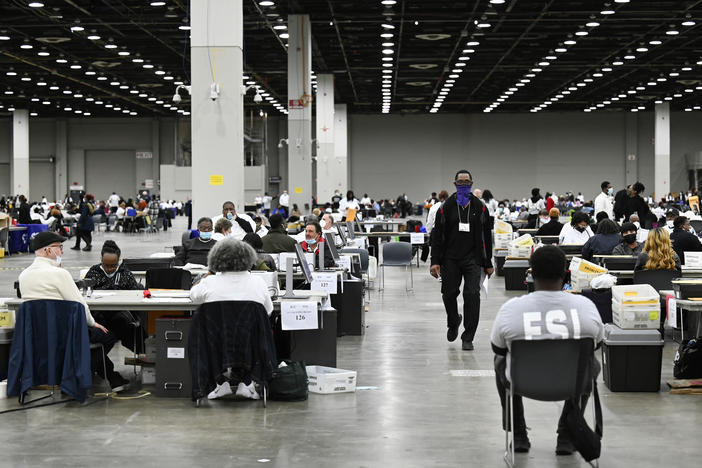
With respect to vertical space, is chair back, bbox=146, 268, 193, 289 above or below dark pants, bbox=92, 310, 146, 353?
above

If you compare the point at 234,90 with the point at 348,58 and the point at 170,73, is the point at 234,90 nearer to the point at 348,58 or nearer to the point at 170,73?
the point at 348,58

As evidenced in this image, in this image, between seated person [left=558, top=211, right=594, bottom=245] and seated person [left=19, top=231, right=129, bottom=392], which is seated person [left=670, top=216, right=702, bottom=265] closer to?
seated person [left=558, top=211, right=594, bottom=245]

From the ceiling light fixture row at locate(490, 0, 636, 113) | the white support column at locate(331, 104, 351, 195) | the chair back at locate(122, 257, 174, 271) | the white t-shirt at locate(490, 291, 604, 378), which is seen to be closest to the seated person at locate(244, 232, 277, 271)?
the chair back at locate(122, 257, 174, 271)

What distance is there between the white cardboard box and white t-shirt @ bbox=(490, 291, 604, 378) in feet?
8.10

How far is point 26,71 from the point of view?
33500 mm

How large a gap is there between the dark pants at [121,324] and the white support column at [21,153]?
39.4 meters

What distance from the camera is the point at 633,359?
6.90 meters

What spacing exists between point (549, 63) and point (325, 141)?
8.06 metres

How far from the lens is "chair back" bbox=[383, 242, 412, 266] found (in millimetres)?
14648

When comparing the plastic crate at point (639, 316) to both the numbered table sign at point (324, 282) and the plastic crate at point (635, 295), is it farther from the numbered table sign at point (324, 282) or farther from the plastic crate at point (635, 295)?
the numbered table sign at point (324, 282)

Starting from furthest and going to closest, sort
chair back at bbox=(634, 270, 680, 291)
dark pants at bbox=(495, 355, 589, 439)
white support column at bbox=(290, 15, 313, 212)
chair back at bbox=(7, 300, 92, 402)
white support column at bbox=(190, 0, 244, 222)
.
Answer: white support column at bbox=(290, 15, 313, 212)
white support column at bbox=(190, 0, 244, 222)
chair back at bbox=(634, 270, 680, 291)
chair back at bbox=(7, 300, 92, 402)
dark pants at bbox=(495, 355, 589, 439)

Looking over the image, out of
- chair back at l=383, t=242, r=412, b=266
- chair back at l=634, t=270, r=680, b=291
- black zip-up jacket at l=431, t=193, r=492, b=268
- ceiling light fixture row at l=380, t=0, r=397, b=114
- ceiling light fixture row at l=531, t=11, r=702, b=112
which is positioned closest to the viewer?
black zip-up jacket at l=431, t=193, r=492, b=268

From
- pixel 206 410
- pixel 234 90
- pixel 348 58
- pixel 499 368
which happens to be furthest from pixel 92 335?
pixel 348 58

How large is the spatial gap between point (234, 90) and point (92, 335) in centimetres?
747
